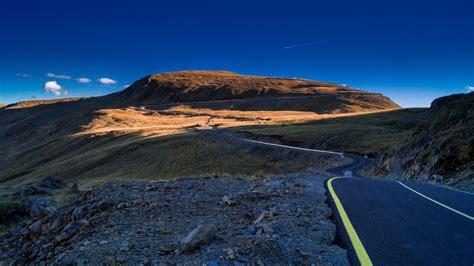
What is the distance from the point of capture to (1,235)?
11.6m

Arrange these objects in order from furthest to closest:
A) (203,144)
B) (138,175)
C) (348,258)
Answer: (203,144) → (138,175) → (348,258)

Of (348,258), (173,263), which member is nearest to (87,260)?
(173,263)

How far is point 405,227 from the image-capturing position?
657 centimetres

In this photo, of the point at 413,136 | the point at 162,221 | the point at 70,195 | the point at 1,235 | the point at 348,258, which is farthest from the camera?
the point at 413,136

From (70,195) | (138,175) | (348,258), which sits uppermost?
(348,258)

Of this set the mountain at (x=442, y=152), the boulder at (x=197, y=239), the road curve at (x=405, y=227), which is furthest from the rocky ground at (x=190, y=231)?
the mountain at (x=442, y=152)

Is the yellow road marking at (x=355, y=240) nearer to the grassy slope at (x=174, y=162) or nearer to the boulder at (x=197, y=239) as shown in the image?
the boulder at (x=197, y=239)

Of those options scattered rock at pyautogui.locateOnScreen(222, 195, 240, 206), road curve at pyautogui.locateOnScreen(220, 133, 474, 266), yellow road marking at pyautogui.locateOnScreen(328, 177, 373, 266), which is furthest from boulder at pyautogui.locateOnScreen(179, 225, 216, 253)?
scattered rock at pyautogui.locateOnScreen(222, 195, 240, 206)

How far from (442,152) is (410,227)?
1547 centimetres

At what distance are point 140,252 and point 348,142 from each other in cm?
4604

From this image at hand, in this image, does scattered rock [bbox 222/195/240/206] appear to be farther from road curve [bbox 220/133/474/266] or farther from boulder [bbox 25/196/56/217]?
boulder [bbox 25/196/56/217]

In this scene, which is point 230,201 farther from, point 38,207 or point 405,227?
point 38,207

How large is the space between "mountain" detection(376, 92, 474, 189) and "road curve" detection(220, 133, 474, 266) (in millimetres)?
7736

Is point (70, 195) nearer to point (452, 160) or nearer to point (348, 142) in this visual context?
point (452, 160)
